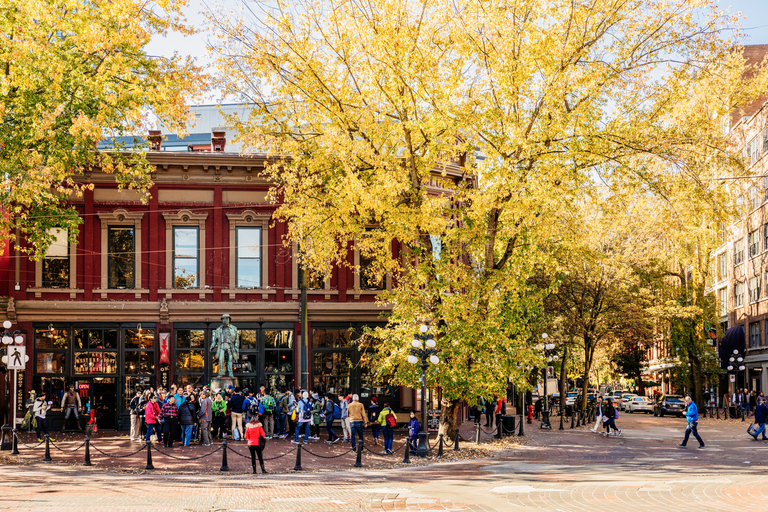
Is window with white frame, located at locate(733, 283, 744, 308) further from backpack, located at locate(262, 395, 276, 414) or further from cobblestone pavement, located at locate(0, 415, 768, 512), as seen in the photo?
backpack, located at locate(262, 395, 276, 414)

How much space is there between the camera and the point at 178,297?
31.8 meters

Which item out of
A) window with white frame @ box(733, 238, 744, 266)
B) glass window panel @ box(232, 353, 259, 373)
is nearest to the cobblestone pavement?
glass window panel @ box(232, 353, 259, 373)

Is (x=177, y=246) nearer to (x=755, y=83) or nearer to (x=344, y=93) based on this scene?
(x=344, y=93)

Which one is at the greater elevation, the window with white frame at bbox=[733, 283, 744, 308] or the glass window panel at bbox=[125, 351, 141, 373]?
the window with white frame at bbox=[733, 283, 744, 308]

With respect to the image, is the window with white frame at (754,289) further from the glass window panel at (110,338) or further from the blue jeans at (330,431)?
the glass window panel at (110,338)

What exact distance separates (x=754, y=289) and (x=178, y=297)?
41.3 metres

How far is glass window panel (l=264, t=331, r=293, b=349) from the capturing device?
1267 inches

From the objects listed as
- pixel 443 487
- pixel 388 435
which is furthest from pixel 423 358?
pixel 443 487

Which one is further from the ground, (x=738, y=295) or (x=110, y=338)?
(x=738, y=295)

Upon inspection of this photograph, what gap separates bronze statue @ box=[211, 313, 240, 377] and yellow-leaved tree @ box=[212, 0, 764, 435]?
638 cm

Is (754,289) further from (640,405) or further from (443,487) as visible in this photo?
(443,487)

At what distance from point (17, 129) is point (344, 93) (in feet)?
29.1

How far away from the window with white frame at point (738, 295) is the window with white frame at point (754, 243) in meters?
4.06

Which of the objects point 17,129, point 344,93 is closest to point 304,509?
point 344,93
